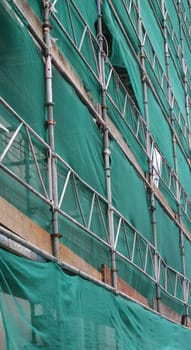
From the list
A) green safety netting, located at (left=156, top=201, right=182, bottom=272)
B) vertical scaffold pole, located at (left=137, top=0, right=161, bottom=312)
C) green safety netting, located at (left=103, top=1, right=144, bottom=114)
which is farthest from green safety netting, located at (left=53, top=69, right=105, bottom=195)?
green safety netting, located at (left=156, top=201, right=182, bottom=272)

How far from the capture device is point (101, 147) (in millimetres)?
6000

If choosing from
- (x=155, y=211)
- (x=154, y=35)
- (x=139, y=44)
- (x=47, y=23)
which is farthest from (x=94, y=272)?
(x=154, y=35)

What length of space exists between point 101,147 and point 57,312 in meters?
2.10

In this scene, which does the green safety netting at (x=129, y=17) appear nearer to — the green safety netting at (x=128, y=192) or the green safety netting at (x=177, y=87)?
the green safety netting at (x=128, y=192)

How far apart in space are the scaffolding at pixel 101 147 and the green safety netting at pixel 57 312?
→ 0.11m

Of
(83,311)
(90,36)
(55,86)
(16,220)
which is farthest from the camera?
(90,36)

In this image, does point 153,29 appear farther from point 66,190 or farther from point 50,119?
point 50,119

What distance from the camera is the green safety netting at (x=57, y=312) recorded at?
3664 millimetres

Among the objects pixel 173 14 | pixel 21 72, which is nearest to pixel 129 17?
pixel 21 72

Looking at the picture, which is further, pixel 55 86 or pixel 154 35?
pixel 154 35

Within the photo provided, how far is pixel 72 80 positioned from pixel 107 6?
5.48 feet

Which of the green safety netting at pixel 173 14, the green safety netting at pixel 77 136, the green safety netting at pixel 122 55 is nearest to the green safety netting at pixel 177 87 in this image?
the green safety netting at pixel 173 14

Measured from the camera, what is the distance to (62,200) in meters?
4.93

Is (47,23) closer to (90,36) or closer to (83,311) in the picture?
(90,36)
